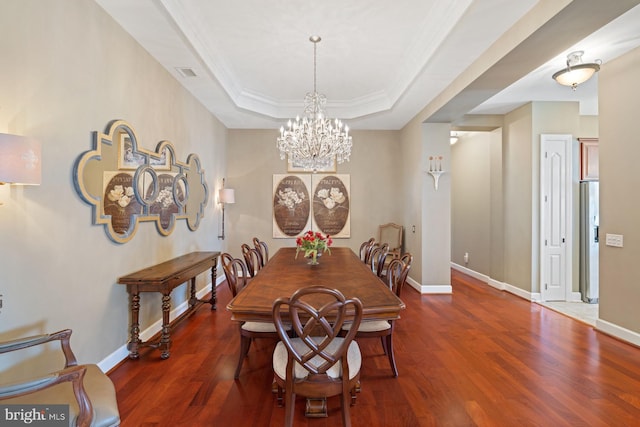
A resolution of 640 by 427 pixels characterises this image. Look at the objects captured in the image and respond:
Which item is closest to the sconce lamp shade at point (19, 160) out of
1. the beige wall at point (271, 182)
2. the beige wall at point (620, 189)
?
the beige wall at point (271, 182)

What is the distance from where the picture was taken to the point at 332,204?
238 inches

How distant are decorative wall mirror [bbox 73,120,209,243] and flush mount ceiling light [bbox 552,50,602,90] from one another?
14.5ft

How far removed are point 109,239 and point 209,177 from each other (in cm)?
259

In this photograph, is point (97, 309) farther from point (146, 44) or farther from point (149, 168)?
point (146, 44)

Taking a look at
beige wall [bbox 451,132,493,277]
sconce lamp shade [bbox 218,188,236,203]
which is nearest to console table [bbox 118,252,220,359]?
sconce lamp shade [bbox 218,188,236,203]

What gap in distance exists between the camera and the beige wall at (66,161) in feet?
5.68

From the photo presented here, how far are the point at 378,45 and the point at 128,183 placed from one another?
298 cm

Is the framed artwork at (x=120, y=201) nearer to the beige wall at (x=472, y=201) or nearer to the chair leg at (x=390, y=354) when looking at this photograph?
the chair leg at (x=390, y=354)

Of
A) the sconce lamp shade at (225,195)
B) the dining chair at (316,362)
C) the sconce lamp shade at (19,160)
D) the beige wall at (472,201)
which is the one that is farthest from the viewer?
the beige wall at (472,201)

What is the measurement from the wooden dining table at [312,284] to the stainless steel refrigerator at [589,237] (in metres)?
3.67

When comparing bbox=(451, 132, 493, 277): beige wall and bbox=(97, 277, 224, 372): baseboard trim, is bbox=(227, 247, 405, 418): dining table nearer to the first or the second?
bbox=(97, 277, 224, 372): baseboard trim

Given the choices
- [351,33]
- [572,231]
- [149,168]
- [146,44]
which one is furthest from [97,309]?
[572,231]

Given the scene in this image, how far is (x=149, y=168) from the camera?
3.05 metres

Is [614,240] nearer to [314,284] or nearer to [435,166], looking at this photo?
[435,166]
